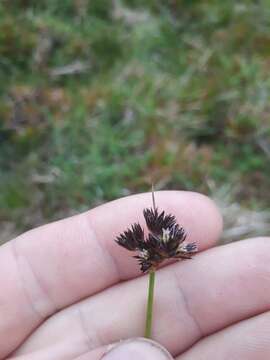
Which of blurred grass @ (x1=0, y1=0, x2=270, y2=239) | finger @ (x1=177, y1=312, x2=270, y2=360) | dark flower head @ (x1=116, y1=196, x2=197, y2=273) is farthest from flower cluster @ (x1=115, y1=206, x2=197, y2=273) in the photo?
blurred grass @ (x1=0, y1=0, x2=270, y2=239)

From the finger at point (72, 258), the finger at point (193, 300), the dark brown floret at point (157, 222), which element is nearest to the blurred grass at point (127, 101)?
the finger at point (72, 258)

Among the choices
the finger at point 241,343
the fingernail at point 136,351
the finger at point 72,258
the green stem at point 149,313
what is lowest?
the finger at point 241,343

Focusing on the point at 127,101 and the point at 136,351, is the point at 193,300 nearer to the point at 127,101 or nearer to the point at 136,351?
the point at 136,351

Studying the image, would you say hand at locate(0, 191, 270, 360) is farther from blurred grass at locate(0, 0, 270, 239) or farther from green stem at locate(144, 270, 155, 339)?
blurred grass at locate(0, 0, 270, 239)

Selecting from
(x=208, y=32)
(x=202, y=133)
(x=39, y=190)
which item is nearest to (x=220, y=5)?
(x=208, y=32)

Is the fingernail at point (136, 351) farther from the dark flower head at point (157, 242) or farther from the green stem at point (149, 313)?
the dark flower head at point (157, 242)

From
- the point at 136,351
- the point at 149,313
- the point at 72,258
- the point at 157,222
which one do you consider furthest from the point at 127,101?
the point at 136,351

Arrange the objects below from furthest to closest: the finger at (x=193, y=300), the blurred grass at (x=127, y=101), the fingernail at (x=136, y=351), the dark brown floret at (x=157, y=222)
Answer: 1. the blurred grass at (x=127, y=101)
2. the finger at (x=193, y=300)
3. the dark brown floret at (x=157, y=222)
4. the fingernail at (x=136, y=351)

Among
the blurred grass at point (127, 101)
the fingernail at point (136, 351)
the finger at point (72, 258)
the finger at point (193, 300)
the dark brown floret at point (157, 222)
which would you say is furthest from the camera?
the blurred grass at point (127, 101)
